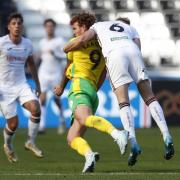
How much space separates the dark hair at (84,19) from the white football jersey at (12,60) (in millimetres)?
2614

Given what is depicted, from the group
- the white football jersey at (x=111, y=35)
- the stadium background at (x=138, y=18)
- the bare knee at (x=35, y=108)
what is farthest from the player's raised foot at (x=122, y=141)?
the stadium background at (x=138, y=18)

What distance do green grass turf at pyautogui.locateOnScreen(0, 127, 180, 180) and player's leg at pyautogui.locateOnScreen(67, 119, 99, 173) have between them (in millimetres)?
133

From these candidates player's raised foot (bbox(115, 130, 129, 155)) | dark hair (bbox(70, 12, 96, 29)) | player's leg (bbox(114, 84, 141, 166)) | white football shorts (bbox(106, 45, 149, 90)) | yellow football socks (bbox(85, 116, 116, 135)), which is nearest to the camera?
player's raised foot (bbox(115, 130, 129, 155))

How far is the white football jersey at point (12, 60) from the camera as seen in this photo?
39.8 feet

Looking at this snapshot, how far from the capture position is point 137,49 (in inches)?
381

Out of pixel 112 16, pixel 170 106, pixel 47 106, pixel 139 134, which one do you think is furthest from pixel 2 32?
pixel 139 134

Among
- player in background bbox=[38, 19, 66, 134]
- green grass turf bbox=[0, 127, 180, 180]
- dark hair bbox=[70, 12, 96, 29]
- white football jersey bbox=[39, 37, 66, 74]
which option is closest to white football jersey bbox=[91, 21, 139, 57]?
dark hair bbox=[70, 12, 96, 29]

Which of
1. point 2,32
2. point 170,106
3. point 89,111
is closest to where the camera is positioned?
point 89,111

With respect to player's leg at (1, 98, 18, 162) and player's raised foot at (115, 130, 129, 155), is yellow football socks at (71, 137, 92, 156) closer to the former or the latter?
player's raised foot at (115, 130, 129, 155)

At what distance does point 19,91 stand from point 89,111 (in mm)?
2919

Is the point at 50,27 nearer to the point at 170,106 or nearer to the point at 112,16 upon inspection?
the point at 170,106

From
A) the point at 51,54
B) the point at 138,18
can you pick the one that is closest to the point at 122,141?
the point at 51,54

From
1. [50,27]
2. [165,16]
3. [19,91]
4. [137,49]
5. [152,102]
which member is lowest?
[165,16]

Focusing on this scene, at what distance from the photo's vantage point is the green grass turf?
8992 millimetres
